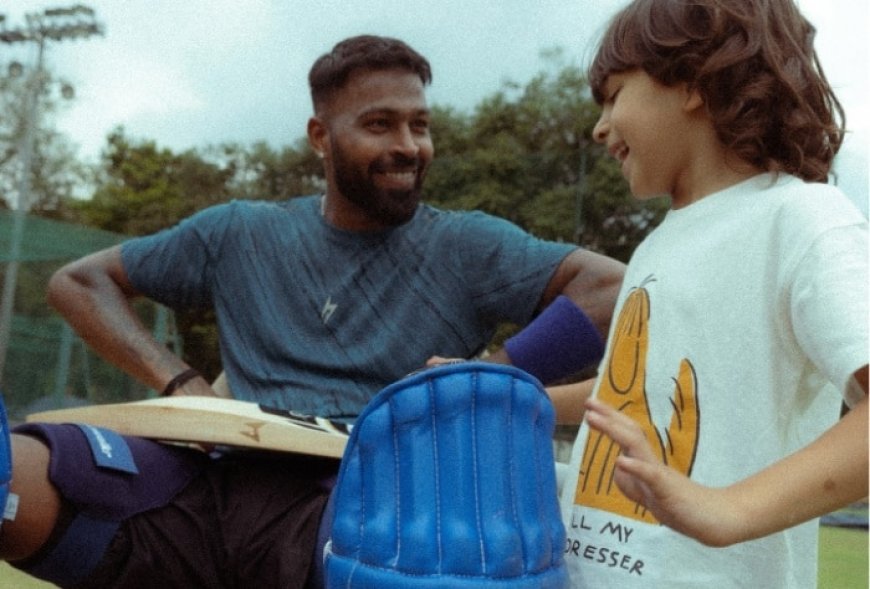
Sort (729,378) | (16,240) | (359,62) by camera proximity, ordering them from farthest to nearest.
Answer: (16,240) → (359,62) → (729,378)

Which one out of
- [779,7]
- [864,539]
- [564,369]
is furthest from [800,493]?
[864,539]

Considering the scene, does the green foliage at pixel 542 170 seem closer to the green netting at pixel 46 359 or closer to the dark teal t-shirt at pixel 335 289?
the green netting at pixel 46 359

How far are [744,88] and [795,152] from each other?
8cm

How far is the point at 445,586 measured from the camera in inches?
35.7

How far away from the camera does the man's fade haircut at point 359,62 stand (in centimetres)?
209

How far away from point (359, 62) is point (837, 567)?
423 centimetres

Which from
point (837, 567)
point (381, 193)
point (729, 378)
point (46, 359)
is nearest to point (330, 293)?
point (381, 193)

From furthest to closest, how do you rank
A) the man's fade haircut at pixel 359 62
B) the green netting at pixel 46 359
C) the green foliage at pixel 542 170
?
the green foliage at pixel 542 170 < the green netting at pixel 46 359 < the man's fade haircut at pixel 359 62

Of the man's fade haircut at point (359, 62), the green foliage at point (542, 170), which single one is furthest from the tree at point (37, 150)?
the man's fade haircut at point (359, 62)

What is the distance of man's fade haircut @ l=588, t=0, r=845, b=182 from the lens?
1.16 m

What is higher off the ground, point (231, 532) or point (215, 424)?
point (215, 424)

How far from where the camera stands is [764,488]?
0.86 m

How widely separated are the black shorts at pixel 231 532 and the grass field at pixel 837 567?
177cm

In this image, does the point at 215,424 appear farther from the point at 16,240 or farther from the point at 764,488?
the point at 16,240
